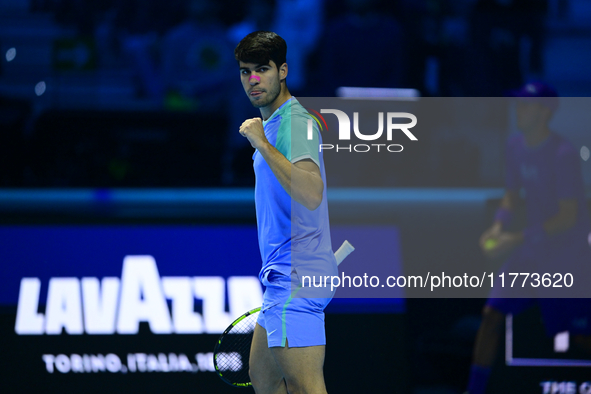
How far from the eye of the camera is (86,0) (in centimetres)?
420

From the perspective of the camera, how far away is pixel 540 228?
3514mm

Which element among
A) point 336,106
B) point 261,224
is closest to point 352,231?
point 336,106

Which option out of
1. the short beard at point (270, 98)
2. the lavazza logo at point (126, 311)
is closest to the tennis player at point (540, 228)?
the lavazza logo at point (126, 311)

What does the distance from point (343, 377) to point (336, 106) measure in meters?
1.53

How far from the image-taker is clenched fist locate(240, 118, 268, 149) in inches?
78.0

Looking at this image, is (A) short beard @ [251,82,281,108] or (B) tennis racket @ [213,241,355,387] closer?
(A) short beard @ [251,82,281,108]

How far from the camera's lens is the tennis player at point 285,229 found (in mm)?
2025

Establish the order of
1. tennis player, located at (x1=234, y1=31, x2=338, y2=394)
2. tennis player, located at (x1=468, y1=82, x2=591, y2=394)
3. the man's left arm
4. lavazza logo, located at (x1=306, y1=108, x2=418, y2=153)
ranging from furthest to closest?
tennis player, located at (x1=468, y1=82, x2=591, y2=394), lavazza logo, located at (x1=306, y1=108, x2=418, y2=153), tennis player, located at (x1=234, y1=31, x2=338, y2=394), the man's left arm

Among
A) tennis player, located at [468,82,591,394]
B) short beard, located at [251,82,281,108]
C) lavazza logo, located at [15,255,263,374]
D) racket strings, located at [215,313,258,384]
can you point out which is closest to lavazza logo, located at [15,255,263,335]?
lavazza logo, located at [15,255,263,374]

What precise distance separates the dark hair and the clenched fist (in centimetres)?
23

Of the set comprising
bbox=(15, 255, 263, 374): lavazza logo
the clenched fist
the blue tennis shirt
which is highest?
the clenched fist

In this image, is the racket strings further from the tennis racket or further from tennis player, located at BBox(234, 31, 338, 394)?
tennis player, located at BBox(234, 31, 338, 394)

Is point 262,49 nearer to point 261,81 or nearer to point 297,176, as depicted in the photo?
point 261,81

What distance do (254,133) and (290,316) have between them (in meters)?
0.62
